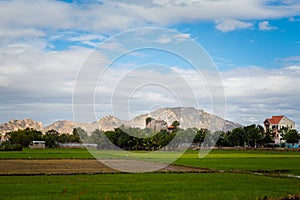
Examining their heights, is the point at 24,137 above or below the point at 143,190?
above

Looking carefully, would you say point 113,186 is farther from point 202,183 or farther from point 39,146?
point 39,146

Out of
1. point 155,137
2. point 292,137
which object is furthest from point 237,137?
point 155,137

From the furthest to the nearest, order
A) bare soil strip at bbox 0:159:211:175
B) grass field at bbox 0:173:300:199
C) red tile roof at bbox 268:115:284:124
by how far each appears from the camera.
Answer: red tile roof at bbox 268:115:284:124 → bare soil strip at bbox 0:159:211:175 → grass field at bbox 0:173:300:199

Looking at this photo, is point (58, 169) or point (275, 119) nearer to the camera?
point (58, 169)

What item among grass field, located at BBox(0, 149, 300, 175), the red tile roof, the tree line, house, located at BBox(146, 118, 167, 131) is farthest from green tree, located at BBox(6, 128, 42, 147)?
the red tile roof

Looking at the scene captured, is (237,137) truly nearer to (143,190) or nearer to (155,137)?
(155,137)

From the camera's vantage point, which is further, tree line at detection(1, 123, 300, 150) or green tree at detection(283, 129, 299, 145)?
green tree at detection(283, 129, 299, 145)

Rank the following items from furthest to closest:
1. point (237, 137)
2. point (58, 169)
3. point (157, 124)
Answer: point (157, 124) → point (237, 137) → point (58, 169)

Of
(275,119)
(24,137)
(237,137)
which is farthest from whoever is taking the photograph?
(275,119)

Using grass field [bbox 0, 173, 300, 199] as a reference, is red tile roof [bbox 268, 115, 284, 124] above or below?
above

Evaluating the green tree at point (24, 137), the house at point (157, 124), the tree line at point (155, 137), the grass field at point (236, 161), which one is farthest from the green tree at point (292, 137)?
the green tree at point (24, 137)

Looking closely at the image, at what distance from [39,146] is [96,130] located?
765 inches

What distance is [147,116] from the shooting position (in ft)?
493

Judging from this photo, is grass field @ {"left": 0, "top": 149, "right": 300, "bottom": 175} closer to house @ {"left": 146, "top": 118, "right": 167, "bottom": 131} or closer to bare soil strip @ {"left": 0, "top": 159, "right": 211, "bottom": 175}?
bare soil strip @ {"left": 0, "top": 159, "right": 211, "bottom": 175}
